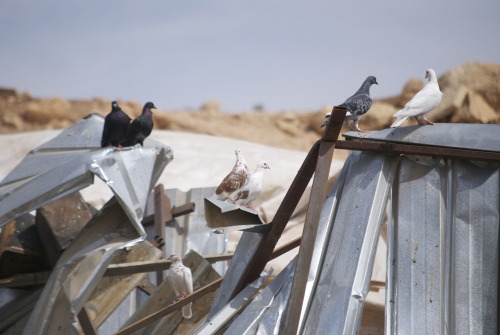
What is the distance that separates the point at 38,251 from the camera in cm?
743

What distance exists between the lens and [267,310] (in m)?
4.54

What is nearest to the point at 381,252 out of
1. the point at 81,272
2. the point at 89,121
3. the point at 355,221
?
the point at 89,121

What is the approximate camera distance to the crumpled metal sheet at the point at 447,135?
462cm

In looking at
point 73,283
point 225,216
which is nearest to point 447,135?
point 225,216

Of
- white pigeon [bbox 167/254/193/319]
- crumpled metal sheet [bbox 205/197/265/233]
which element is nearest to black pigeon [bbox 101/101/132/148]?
white pigeon [bbox 167/254/193/319]

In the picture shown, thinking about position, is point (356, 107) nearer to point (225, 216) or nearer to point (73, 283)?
point (225, 216)

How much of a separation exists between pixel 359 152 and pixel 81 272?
2.38m

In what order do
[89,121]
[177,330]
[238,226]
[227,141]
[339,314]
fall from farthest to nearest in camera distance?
1. [227,141]
2. [89,121]
3. [177,330]
4. [238,226]
5. [339,314]

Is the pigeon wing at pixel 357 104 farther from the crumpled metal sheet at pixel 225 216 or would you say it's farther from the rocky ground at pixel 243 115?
the rocky ground at pixel 243 115

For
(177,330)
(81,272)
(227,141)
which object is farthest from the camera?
(227,141)

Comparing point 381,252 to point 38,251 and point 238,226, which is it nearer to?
point 38,251

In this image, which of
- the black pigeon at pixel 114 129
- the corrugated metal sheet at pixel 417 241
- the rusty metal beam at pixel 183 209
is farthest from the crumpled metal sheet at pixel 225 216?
the rusty metal beam at pixel 183 209

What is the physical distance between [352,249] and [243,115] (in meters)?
16.6

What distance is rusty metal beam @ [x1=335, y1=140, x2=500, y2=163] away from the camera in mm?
4555
